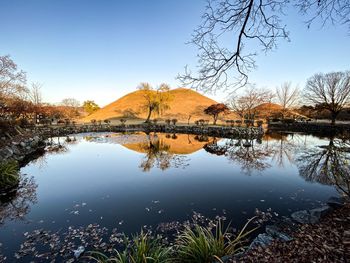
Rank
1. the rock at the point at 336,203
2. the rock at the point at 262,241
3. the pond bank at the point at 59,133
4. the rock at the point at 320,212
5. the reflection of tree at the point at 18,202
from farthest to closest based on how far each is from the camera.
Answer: the pond bank at the point at 59,133
the reflection of tree at the point at 18,202
the rock at the point at 336,203
the rock at the point at 320,212
the rock at the point at 262,241

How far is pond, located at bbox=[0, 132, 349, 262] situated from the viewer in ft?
15.6

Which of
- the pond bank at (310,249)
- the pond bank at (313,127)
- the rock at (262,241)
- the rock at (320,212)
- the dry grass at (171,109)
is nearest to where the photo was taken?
the pond bank at (310,249)

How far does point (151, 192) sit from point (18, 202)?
4467mm

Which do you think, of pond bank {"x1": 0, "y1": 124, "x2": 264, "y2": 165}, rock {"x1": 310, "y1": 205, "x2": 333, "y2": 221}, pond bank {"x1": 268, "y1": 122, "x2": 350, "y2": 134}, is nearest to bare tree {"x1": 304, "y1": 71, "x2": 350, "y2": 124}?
pond bank {"x1": 268, "y1": 122, "x2": 350, "y2": 134}

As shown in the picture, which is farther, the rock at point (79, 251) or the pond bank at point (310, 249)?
the rock at point (79, 251)

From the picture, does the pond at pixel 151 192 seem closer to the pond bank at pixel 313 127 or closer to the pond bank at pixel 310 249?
the pond bank at pixel 310 249

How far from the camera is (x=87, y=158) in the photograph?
12.1m

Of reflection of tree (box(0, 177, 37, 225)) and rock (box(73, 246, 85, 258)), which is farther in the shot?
reflection of tree (box(0, 177, 37, 225))

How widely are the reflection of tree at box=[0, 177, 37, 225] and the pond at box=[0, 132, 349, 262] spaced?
0.08 ft

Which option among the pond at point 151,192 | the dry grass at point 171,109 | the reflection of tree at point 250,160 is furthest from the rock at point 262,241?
the dry grass at point 171,109

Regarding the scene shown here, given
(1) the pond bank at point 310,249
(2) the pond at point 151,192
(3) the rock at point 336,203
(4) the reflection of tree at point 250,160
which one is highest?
(1) the pond bank at point 310,249

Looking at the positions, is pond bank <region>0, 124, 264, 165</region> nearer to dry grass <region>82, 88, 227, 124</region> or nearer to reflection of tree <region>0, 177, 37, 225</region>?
reflection of tree <region>0, 177, 37, 225</region>

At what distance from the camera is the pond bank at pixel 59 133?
1097cm

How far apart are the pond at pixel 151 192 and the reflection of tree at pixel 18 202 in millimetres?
26
